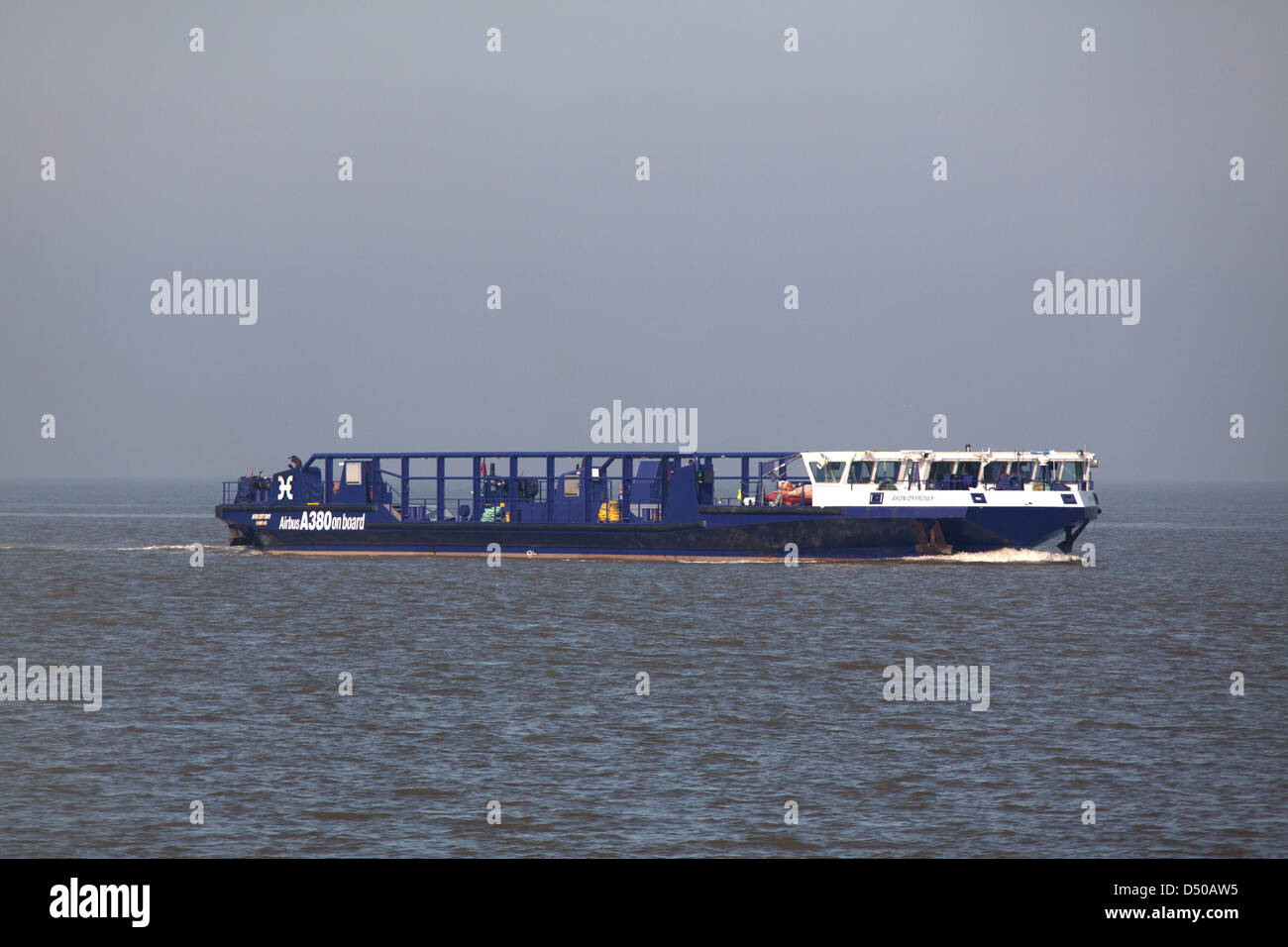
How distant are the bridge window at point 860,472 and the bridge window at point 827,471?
21.3 inches

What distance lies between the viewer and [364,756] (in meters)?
25.6

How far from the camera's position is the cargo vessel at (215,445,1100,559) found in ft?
198

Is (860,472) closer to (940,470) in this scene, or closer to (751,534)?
(940,470)

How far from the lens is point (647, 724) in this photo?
1132 inches

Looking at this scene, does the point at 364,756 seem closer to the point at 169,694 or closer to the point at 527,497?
the point at 169,694

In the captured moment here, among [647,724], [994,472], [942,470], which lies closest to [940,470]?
[942,470]

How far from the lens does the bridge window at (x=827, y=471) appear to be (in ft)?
200

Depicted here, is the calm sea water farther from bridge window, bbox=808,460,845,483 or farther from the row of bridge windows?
bridge window, bbox=808,460,845,483

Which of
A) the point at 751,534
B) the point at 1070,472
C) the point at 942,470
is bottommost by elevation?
the point at 751,534

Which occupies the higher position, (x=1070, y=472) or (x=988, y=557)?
(x=1070, y=472)

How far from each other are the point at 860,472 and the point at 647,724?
111 ft

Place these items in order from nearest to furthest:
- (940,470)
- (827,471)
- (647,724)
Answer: (647,724)
(940,470)
(827,471)
